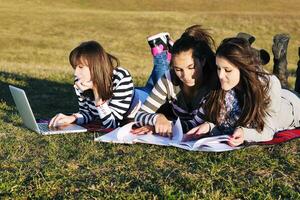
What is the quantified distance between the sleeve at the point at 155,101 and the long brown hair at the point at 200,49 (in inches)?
4.9

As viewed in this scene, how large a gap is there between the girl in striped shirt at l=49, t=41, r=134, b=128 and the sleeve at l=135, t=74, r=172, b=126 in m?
0.29

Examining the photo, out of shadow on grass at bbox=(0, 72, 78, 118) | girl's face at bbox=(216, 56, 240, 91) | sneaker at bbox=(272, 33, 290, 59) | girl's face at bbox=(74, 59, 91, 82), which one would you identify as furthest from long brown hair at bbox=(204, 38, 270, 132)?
shadow on grass at bbox=(0, 72, 78, 118)

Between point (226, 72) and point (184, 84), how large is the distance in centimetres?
69

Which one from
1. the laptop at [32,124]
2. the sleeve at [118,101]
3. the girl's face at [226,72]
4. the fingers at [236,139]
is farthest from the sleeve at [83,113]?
the fingers at [236,139]

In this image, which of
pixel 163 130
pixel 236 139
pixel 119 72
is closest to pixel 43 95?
pixel 119 72

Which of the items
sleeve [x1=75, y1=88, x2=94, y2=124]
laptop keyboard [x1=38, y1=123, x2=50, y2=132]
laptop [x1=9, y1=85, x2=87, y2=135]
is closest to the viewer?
laptop [x1=9, y1=85, x2=87, y2=135]

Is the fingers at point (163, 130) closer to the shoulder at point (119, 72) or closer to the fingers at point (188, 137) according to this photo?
the fingers at point (188, 137)

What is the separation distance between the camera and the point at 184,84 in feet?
17.2

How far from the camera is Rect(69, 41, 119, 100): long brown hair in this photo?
5.23 meters

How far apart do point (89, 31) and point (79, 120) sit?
26.2 metres

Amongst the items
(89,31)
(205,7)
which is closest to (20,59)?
(89,31)

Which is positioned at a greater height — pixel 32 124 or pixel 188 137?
pixel 188 137

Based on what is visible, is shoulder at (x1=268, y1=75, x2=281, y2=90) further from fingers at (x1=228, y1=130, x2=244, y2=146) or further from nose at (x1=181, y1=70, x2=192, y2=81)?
Answer: nose at (x1=181, y1=70, x2=192, y2=81)

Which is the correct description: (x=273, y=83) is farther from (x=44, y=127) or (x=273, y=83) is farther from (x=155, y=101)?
(x=44, y=127)
